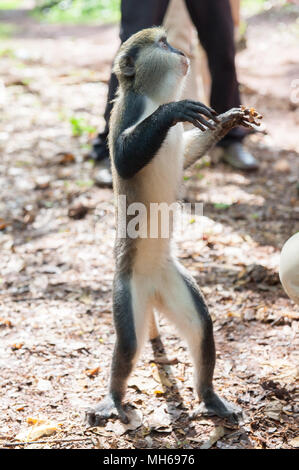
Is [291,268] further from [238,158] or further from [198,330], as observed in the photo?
[238,158]

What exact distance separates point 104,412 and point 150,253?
0.87 m

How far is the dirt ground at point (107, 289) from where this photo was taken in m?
3.32

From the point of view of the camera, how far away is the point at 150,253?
345 centimetres

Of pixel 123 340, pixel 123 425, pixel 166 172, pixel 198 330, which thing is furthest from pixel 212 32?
pixel 123 425

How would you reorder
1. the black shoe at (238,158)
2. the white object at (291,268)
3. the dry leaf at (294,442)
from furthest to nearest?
the black shoe at (238,158) < the white object at (291,268) < the dry leaf at (294,442)

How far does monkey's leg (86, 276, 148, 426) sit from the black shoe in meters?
3.25

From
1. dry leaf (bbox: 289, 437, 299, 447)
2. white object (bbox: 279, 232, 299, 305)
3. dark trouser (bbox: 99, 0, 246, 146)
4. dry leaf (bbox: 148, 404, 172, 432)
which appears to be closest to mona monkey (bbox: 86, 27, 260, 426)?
dry leaf (bbox: 148, 404, 172, 432)

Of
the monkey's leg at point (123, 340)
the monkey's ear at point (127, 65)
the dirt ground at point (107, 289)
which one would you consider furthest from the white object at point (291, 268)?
the monkey's ear at point (127, 65)

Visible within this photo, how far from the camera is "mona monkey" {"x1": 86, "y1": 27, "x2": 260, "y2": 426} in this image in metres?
3.28

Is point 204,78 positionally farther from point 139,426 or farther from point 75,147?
point 139,426

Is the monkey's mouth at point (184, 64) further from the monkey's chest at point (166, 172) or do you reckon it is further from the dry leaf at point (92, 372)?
the dry leaf at point (92, 372)

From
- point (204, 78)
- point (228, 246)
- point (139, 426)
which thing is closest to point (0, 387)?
point (139, 426)

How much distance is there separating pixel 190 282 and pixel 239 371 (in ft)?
2.22

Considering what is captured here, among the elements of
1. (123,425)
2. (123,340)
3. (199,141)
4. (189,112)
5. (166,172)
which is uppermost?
(189,112)
